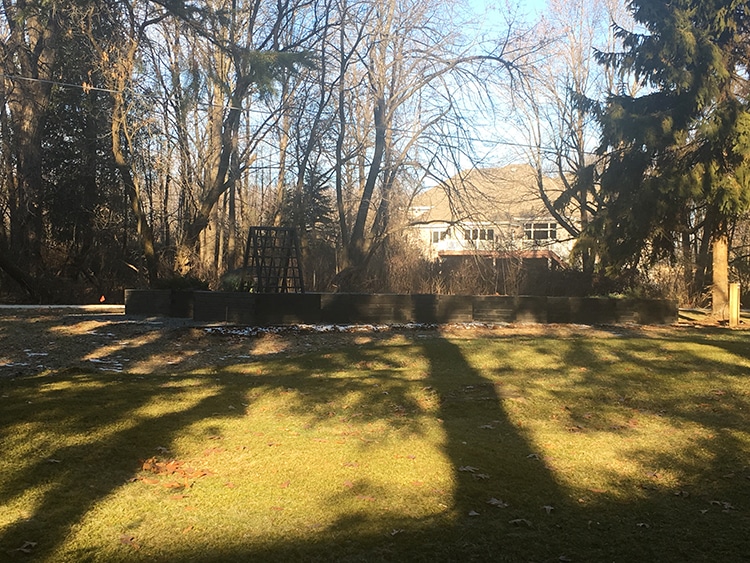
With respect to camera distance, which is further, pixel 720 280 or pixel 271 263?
pixel 720 280

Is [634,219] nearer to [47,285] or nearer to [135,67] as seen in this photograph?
[135,67]

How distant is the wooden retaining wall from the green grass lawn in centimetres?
482

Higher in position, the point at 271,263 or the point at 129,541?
the point at 271,263

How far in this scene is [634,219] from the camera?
15.6 metres

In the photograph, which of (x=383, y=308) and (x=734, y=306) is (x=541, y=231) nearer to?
(x=734, y=306)

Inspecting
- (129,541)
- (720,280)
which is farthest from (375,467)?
(720,280)

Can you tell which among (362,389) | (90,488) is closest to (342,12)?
(362,389)

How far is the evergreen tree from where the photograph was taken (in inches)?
575

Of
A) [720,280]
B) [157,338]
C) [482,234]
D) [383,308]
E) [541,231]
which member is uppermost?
[541,231]

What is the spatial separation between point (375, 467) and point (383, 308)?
29.1ft

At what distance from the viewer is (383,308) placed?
1329 cm

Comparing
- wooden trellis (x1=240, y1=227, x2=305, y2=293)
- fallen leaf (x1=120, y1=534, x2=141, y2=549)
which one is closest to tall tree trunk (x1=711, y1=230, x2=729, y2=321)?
wooden trellis (x1=240, y1=227, x2=305, y2=293)

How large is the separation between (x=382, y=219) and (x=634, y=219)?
7.20m

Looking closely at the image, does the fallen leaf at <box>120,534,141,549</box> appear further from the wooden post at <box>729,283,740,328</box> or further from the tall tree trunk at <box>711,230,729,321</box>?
the tall tree trunk at <box>711,230,729,321</box>
